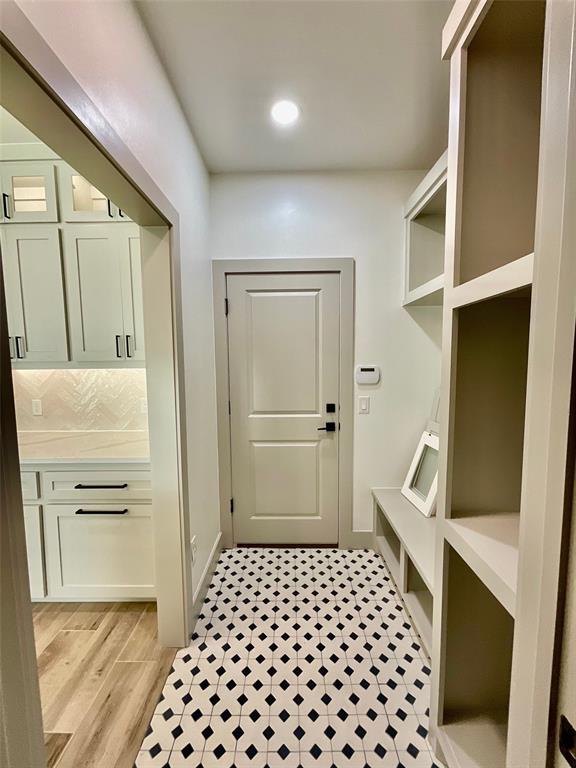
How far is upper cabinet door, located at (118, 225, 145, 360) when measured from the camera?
1.96 metres

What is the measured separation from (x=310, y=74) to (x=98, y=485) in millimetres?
2326

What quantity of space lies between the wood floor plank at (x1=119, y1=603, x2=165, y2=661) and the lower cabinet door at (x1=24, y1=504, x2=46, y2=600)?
627 millimetres

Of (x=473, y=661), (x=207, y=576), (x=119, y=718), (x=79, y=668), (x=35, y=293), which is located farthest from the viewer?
(x=207, y=576)

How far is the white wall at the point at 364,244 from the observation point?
241cm

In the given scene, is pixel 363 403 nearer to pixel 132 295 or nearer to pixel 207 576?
pixel 207 576

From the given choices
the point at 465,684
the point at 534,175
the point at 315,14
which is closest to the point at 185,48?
the point at 315,14

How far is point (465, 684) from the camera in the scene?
122 centimetres

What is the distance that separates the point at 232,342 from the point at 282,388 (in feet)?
1.62

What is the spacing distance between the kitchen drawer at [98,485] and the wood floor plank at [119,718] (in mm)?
777

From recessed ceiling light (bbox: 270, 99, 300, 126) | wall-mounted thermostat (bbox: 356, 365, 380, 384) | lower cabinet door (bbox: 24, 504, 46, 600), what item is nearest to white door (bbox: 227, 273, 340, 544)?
wall-mounted thermostat (bbox: 356, 365, 380, 384)

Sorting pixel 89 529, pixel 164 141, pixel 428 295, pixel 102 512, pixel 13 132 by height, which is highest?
pixel 13 132

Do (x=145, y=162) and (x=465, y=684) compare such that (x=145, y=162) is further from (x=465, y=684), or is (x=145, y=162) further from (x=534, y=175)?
(x=465, y=684)

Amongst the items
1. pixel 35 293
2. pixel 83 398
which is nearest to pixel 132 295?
pixel 35 293

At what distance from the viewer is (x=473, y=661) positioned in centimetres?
122
